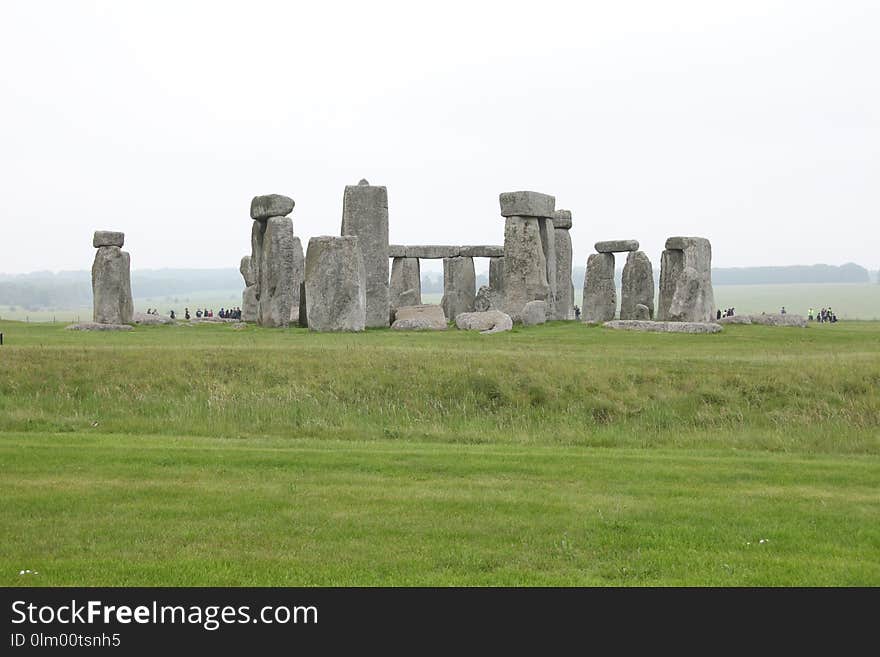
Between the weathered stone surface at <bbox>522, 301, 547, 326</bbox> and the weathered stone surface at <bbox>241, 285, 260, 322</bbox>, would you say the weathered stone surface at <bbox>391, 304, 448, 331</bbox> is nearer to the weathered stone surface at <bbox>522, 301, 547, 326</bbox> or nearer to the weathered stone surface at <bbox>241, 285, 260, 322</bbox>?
the weathered stone surface at <bbox>522, 301, 547, 326</bbox>

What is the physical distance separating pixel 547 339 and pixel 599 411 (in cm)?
765

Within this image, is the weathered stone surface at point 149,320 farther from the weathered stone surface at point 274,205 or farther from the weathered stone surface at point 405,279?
the weathered stone surface at point 405,279

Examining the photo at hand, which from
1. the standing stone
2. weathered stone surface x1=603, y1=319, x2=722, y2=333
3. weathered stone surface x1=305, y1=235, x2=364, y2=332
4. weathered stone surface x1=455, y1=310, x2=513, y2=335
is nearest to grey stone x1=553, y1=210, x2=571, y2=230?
the standing stone

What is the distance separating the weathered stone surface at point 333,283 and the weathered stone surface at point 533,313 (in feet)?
21.2

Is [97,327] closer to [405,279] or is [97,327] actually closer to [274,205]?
[274,205]

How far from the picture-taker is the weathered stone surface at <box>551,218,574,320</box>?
125 ft

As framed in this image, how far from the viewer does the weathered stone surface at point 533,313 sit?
102ft

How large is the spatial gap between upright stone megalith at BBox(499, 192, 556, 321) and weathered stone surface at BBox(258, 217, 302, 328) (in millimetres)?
6658

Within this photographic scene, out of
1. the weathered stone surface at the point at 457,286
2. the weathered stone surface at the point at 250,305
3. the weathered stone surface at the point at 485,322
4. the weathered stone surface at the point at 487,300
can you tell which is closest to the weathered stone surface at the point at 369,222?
the weathered stone surface at the point at 485,322

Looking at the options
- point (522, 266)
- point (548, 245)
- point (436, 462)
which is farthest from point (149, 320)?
point (436, 462)

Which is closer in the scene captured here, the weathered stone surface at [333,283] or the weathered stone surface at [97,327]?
the weathered stone surface at [333,283]

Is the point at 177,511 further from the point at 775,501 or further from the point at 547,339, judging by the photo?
the point at 547,339

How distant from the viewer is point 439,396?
17.4 meters
